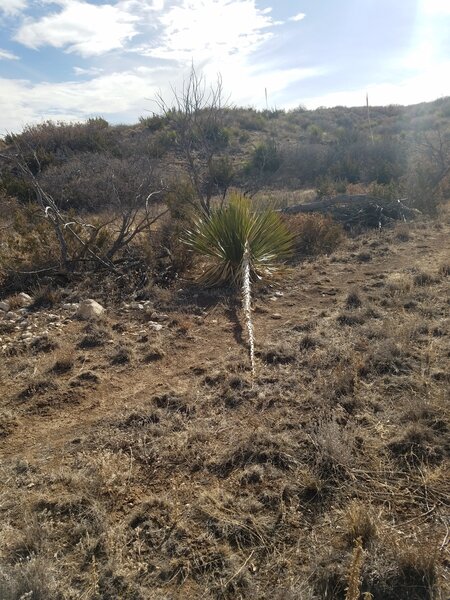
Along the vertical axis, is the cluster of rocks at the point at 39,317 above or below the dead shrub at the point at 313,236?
below

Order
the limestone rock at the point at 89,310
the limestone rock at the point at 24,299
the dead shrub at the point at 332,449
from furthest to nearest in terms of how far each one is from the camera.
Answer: the limestone rock at the point at 24,299
the limestone rock at the point at 89,310
the dead shrub at the point at 332,449

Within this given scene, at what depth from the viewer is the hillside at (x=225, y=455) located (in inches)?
89.1

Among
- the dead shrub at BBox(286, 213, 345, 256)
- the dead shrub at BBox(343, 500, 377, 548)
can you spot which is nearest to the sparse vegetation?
the dead shrub at BBox(343, 500, 377, 548)

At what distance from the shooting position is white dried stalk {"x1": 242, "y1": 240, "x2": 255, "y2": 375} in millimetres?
4625

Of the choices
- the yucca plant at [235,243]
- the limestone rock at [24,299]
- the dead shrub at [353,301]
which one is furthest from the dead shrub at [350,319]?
the limestone rock at [24,299]

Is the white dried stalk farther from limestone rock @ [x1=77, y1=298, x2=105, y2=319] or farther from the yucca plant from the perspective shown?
limestone rock @ [x1=77, y1=298, x2=105, y2=319]

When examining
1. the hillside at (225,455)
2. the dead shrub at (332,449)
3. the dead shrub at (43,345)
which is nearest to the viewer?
the hillside at (225,455)

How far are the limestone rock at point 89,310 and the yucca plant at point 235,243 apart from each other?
1.68 metres

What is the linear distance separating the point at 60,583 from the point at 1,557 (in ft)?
1.33

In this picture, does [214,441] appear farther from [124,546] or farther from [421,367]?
[421,367]

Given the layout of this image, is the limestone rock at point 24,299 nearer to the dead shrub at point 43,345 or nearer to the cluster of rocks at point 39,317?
the cluster of rocks at point 39,317

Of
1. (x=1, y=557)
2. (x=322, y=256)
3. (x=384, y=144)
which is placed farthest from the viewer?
(x=384, y=144)

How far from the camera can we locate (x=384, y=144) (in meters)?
18.8

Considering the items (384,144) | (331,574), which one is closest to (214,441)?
(331,574)
